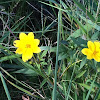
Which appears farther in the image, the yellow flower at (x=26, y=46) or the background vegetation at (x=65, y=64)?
the background vegetation at (x=65, y=64)

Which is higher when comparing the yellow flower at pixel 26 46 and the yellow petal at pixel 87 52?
the yellow flower at pixel 26 46

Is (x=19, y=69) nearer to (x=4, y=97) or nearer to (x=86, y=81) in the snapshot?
(x=4, y=97)

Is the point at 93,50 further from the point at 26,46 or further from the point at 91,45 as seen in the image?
the point at 26,46

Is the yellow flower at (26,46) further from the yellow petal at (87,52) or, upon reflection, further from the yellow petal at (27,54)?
the yellow petal at (87,52)

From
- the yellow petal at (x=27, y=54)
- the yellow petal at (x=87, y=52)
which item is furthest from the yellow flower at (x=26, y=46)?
the yellow petal at (x=87, y=52)

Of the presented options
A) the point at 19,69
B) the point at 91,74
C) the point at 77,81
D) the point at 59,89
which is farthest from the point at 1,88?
the point at 91,74

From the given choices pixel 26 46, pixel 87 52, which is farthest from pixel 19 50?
pixel 87 52

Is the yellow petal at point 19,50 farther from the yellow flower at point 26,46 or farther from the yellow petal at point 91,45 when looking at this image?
the yellow petal at point 91,45

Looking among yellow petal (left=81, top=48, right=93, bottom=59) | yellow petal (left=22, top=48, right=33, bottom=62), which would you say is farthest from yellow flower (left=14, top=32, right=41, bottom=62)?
yellow petal (left=81, top=48, right=93, bottom=59)
